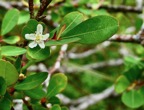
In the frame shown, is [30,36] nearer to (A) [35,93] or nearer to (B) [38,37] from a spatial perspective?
(B) [38,37]

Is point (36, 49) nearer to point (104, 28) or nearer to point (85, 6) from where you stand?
point (104, 28)

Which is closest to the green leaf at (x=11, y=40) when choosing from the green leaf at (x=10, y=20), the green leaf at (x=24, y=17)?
the green leaf at (x=10, y=20)

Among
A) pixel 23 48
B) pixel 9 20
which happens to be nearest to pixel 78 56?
pixel 9 20

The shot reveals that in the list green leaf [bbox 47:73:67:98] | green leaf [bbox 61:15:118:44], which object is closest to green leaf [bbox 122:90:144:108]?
green leaf [bbox 47:73:67:98]

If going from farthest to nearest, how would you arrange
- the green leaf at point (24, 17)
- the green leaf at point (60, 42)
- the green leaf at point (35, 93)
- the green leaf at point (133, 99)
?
the green leaf at point (24, 17) → the green leaf at point (133, 99) → the green leaf at point (35, 93) → the green leaf at point (60, 42)

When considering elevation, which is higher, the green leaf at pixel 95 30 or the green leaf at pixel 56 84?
the green leaf at pixel 95 30

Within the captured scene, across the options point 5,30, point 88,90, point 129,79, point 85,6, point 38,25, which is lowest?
point 88,90

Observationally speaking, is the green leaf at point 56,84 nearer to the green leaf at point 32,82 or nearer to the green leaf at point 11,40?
the green leaf at point 32,82

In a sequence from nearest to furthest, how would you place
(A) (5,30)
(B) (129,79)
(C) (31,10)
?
(C) (31,10)
(A) (5,30)
(B) (129,79)
